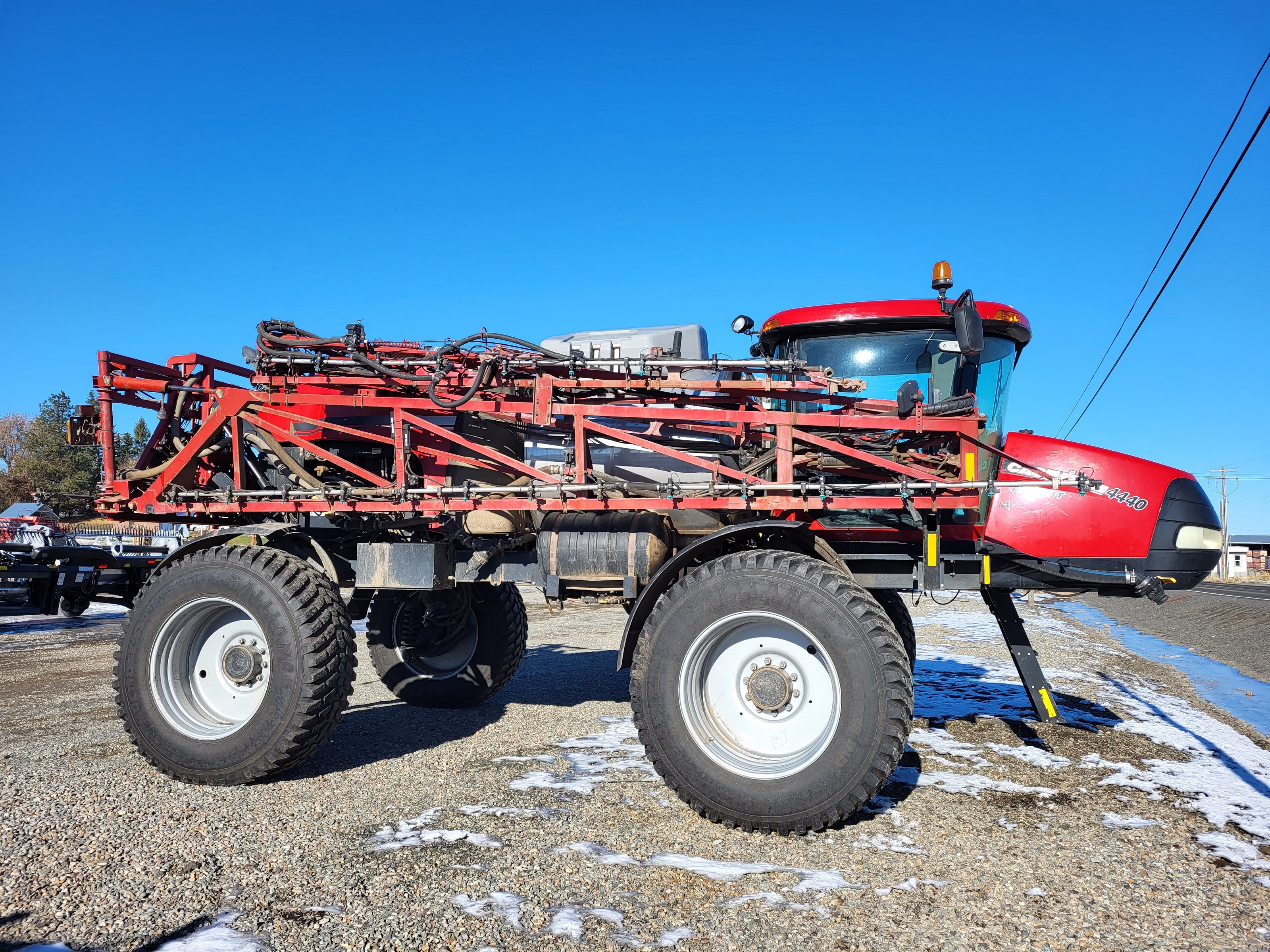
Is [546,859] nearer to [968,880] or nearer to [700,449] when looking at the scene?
[968,880]

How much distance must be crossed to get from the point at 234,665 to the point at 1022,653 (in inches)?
175

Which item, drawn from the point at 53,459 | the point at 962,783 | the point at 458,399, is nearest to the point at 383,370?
the point at 458,399

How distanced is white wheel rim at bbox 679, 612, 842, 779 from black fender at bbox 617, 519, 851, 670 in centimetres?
36

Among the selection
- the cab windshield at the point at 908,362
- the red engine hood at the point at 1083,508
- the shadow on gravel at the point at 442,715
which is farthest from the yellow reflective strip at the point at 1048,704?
the shadow on gravel at the point at 442,715

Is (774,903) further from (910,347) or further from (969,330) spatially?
(910,347)

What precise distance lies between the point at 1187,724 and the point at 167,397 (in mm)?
7249

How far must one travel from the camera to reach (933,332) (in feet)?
16.8

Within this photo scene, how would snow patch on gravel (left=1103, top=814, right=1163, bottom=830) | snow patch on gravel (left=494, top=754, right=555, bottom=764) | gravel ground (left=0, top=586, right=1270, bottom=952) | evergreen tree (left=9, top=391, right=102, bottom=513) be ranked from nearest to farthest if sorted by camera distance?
gravel ground (left=0, top=586, right=1270, bottom=952)
snow patch on gravel (left=1103, top=814, right=1163, bottom=830)
snow patch on gravel (left=494, top=754, right=555, bottom=764)
evergreen tree (left=9, top=391, right=102, bottom=513)

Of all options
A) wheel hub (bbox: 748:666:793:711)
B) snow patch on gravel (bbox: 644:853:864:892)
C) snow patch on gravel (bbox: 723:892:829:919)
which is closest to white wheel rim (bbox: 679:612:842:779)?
wheel hub (bbox: 748:666:793:711)

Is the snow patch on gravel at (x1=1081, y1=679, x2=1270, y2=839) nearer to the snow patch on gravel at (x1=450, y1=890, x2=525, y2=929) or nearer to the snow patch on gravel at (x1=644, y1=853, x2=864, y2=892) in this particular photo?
the snow patch on gravel at (x1=644, y1=853, x2=864, y2=892)

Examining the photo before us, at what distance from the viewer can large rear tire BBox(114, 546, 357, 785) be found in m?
4.09

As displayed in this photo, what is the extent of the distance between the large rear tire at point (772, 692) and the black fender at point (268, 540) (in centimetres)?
205

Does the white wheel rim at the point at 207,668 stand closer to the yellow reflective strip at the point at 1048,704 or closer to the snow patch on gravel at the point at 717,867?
the snow patch on gravel at the point at 717,867

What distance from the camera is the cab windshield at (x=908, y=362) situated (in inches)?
199
